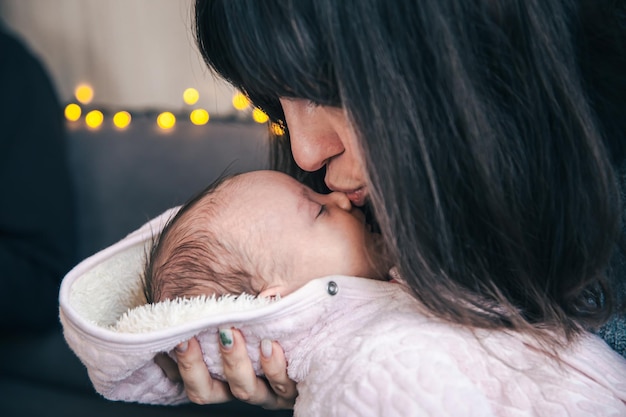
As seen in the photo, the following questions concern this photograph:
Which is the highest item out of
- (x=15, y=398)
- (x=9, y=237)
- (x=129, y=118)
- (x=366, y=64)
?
(x=366, y=64)

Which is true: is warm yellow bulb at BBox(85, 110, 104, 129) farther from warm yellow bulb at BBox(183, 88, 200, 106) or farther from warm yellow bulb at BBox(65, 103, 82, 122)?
warm yellow bulb at BBox(183, 88, 200, 106)

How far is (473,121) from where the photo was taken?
2.34 feet

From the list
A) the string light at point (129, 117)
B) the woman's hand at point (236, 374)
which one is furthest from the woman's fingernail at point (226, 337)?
the string light at point (129, 117)

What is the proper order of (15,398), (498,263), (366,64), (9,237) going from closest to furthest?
(366,64)
(498,263)
(15,398)
(9,237)

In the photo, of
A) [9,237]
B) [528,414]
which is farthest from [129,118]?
[528,414]

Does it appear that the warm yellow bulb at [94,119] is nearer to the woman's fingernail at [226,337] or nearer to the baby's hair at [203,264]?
the baby's hair at [203,264]

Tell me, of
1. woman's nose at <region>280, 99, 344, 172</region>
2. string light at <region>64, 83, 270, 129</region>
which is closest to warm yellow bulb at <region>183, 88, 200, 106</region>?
string light at <region>64, 83, 270, 129</region>

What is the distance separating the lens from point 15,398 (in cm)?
143

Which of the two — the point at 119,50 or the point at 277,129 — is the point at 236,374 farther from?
the point at 119,50

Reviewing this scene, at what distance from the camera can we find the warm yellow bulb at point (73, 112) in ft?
6.36

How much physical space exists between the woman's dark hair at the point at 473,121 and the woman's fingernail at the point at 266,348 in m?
0.22

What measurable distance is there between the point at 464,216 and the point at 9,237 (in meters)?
1.23

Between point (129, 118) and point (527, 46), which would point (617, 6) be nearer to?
point (527, 46)

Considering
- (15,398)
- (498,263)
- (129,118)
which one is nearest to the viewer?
(498,263)
